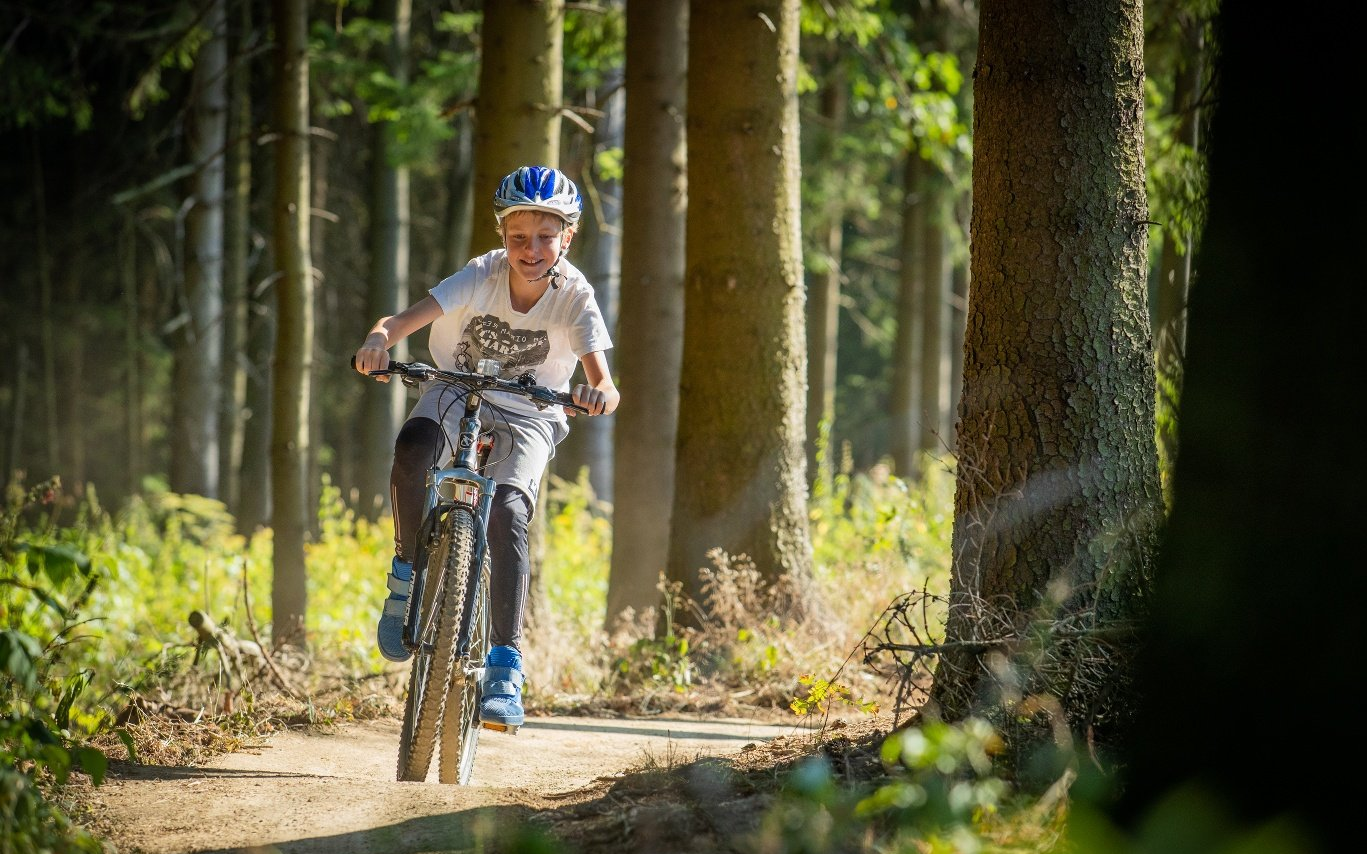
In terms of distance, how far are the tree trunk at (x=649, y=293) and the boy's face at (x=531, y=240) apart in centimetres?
393

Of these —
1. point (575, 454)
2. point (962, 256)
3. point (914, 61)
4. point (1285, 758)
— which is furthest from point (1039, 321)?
point (962, 256)

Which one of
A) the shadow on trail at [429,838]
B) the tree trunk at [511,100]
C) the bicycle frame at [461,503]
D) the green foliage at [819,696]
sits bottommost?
the shadow on trail at [429,838]

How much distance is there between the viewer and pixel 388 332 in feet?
16.4

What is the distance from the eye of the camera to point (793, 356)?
7598 mm

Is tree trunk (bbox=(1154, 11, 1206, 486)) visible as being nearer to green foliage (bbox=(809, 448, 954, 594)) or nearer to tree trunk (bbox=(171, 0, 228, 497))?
green foliage (bbox=(809, 448, 954, 594))

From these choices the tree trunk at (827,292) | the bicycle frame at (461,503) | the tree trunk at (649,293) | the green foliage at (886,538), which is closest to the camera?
the bicycle frame at (461,503)

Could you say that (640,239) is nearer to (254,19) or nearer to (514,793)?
(514,793)

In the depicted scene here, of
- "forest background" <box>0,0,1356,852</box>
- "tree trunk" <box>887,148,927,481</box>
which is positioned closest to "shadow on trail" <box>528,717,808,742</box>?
"forest background" <box>0,0,1356,852</box>

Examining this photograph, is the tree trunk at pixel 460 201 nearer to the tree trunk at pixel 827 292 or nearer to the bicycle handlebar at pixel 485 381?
the tree trunk at pixel 827 292

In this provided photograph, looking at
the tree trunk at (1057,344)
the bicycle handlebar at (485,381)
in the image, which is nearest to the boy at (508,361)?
the bicycle handlebar at (485,381)

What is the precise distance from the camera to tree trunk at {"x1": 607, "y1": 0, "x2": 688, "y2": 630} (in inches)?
363

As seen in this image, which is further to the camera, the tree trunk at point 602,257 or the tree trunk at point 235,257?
the tree trunk at point 235,257

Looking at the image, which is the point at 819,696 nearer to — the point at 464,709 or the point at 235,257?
the point at 464,709

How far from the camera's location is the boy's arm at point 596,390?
4633 millimetres
